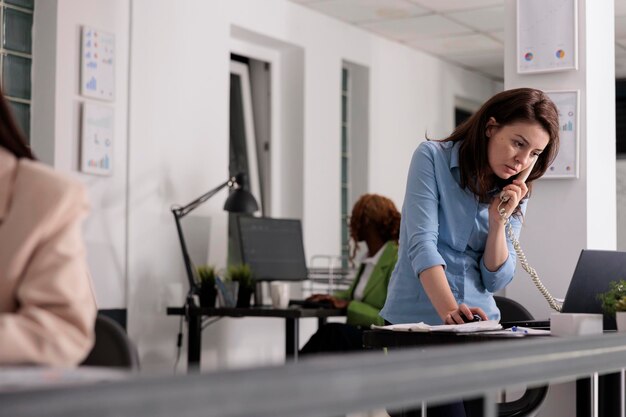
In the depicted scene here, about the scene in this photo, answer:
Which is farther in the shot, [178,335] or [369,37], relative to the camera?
[369,37]

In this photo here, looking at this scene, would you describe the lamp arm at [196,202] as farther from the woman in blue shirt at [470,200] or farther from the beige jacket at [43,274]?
the beige jacket at [43,274]

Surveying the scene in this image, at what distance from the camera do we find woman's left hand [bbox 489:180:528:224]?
2.64 metres

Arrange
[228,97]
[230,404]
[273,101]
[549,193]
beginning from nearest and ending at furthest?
[230,404] < [549,193] < [228,97] < [273,101]

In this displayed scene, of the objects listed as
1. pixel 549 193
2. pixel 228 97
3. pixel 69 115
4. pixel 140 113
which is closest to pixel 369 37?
pixel 228 97

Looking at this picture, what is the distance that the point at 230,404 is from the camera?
81 centimetres

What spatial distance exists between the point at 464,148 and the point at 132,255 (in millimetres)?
3605

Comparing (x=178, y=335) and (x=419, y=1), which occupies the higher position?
(x=419, y=1)

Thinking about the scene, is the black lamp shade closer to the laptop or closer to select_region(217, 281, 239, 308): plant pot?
select_region(217, 281, 239, 308): plant pot

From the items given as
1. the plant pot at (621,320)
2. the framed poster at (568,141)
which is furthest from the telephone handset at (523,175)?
the framed poster at (568,141)

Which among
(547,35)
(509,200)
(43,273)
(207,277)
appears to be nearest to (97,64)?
(207,277)

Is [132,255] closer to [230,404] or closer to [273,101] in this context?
[273,101]

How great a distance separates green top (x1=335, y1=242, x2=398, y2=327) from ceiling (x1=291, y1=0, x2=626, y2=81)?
227cm

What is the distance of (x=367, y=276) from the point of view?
5.69 meters

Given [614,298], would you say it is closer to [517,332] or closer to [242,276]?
[517,332]
